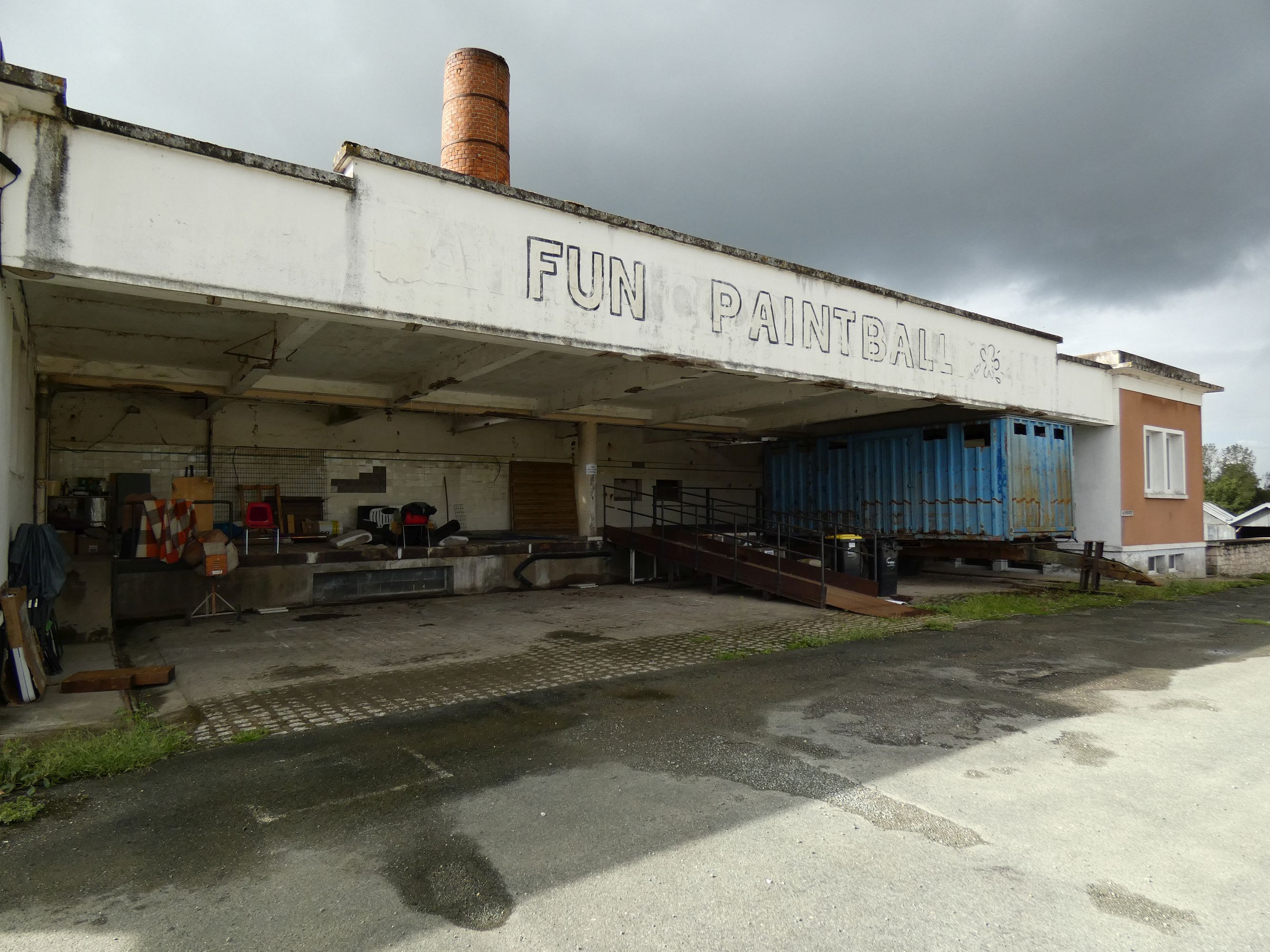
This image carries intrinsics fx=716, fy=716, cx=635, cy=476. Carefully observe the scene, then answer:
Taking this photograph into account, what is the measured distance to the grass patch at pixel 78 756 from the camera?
13.6ft

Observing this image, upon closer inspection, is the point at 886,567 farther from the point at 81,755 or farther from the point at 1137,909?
the point at 81,755

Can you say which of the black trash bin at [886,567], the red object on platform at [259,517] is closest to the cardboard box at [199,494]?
the red object on platform at [259,517]

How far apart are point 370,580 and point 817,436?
10506mm

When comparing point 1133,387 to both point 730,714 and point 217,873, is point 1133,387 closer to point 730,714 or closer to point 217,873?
point 730,714

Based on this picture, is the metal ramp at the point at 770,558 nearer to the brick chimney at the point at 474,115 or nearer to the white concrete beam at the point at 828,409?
the white concrete beam at the point at 828,409

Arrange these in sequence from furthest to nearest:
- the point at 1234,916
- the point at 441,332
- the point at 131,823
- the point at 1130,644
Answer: the point at 1130,644 → the point at 441,332 → the point at 131,823 → the point at 1234,916

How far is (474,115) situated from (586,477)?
6.91 m

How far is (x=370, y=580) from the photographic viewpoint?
12.1 metres

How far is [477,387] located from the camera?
1226 centimetres

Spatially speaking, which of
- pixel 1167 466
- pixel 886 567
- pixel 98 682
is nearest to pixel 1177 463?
pixel 1167 466

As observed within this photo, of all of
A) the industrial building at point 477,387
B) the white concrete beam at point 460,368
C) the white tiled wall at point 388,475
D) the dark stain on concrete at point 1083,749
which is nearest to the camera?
the dark stain on concrete at point 1083,749

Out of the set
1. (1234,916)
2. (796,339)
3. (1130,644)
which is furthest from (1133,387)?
(1234,916)

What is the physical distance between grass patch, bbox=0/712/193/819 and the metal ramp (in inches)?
328

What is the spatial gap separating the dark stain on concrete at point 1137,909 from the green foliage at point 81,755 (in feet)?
17.3
